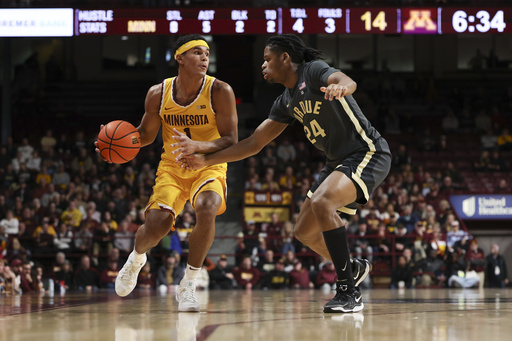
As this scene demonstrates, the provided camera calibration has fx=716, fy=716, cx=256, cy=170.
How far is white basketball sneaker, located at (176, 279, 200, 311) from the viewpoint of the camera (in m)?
4.76

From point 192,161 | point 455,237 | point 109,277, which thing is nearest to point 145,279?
point 109,277

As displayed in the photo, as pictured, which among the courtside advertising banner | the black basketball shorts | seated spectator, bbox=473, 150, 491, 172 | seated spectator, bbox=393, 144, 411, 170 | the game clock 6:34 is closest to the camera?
the black basketball shorts

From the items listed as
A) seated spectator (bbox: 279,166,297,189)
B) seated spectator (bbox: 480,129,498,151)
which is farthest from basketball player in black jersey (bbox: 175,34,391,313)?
seated spectator (bbox: 480,129,498,151)

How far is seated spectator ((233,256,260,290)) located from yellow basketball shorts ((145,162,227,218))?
6.60m

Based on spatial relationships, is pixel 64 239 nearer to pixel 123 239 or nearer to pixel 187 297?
pixel 123 239

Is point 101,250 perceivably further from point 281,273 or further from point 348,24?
point 348,24

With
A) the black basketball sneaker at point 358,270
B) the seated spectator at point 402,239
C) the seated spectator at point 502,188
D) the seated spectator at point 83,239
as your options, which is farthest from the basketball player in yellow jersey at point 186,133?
the seated spectator at point 502,188

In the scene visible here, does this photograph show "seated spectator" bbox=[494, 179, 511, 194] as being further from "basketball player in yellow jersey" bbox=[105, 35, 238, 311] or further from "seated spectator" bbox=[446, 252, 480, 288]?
"basketball player in yellow jersey" bbox=[105, 35, 238, 311]

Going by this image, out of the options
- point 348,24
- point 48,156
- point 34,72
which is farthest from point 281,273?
point 34,72

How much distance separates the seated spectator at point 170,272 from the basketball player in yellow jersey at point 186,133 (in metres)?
6.38

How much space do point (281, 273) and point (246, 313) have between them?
7.38 metres

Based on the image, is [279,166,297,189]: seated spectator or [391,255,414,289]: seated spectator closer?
[391,255,414,289]: seated spectator

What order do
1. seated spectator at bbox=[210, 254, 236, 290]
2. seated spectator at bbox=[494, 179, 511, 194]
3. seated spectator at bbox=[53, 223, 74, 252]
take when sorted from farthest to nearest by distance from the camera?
seated spectator at bbox=[494, 179, 511, 194] → seated spectator at bbox=[53, 223, 74, 252] → seated spectator at bbox=[210, 254, 236, 290]

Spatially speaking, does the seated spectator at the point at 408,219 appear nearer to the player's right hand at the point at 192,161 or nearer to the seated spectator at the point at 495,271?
the seated spectator at the point at 495,271
